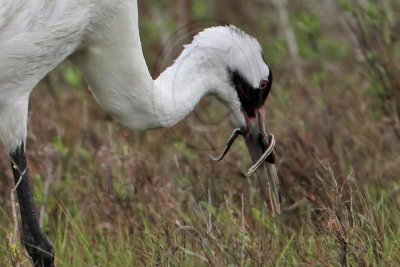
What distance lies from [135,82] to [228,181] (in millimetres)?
1143

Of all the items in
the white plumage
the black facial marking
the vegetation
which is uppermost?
the white plumage

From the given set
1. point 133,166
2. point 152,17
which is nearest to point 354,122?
point 133,166

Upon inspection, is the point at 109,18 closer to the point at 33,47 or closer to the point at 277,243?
the point at 33,47

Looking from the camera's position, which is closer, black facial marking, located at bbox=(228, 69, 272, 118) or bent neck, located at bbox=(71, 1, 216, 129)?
bent neck, located at bbox=(71, 1, 216, 129)

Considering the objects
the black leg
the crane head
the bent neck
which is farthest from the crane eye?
the black leg

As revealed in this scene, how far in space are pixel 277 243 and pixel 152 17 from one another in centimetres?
574

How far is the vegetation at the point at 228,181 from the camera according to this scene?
516 centimetres

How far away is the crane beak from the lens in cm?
590

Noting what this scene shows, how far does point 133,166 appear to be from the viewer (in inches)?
254

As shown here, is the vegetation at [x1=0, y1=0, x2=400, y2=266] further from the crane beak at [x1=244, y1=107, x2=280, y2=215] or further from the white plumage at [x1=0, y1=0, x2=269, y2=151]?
the white plumage at [x1=0, y1=0, x2=269, y2=151]

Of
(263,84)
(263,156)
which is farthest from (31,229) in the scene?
(263,84)

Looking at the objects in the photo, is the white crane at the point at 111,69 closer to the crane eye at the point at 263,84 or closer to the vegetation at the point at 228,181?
the crane eye at the point at 263,84

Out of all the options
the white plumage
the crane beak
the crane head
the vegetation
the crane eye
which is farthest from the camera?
the crane beak

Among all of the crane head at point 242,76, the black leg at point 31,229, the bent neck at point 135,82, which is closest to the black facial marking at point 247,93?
the crane head at point 242,76
